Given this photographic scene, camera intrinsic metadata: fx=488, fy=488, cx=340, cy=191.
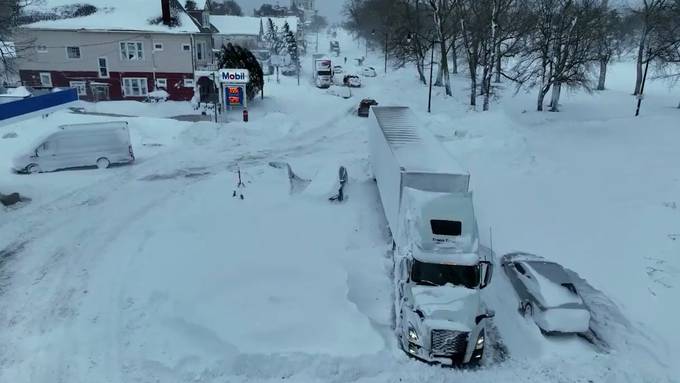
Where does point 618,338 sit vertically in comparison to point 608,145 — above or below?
below

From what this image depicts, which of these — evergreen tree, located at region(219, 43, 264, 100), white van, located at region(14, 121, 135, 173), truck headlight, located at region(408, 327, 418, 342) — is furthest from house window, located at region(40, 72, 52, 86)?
truck headlight, located at region(408, 327, 418, 342)

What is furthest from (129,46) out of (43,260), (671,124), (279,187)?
(671,124)

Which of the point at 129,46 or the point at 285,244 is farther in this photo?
the point at 129,46

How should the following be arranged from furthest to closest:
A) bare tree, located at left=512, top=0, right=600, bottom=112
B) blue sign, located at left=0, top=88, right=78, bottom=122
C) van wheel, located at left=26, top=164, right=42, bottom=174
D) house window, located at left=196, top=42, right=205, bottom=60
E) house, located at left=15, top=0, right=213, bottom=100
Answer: house window, located at left=196, top=42, right=205, bottom=60 < house, located at left=15, top=0, right=213, bottom=100 < bare tree, located at left=512, top=0, right=600, bottom=112 < van wheel, located at left=26, top=164, right=42, bottom=174 < blue sign, located at left=0, top=88, right=78, bottom=122

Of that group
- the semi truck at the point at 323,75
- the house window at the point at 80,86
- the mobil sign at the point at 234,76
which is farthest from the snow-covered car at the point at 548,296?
the semi truck at the point at 323,75

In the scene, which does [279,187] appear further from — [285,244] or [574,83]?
[574,83]

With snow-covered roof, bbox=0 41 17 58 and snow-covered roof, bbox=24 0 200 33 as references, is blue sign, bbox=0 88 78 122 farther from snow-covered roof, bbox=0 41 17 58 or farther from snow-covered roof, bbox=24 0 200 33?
snow-covered roof, bbox=24 0 200 33
